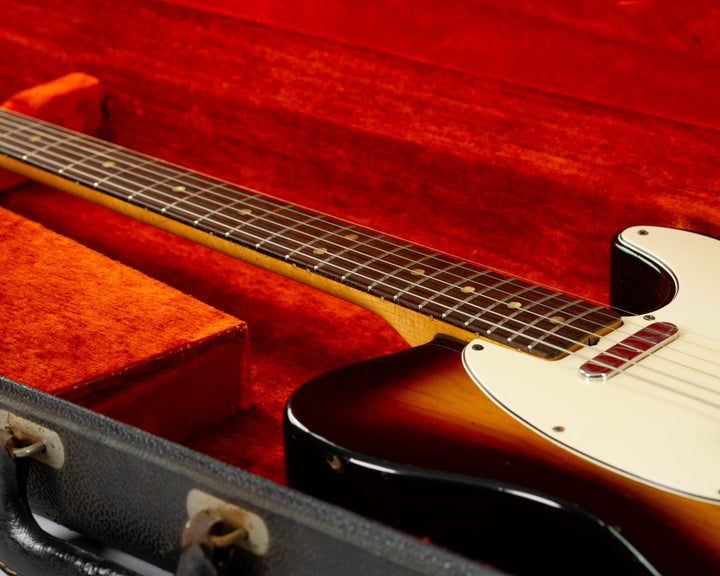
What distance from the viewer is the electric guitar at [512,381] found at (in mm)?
550

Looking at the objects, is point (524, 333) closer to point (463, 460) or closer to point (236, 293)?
point (463, 460)

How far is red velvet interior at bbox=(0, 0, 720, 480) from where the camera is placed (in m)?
0.86

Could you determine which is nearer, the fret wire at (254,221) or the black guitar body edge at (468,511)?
the black guitar body edge at (468,511)

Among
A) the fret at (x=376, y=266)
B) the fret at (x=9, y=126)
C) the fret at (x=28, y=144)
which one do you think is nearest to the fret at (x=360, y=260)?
the fret at (x=376, y=266)

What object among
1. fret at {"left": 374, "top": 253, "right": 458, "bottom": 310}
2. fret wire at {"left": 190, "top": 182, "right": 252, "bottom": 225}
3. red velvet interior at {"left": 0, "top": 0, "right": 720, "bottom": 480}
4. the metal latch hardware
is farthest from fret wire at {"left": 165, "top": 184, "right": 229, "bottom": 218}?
the metal latch hardware

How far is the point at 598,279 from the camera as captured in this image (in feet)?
3.03

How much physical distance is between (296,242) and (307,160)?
288 millimetres

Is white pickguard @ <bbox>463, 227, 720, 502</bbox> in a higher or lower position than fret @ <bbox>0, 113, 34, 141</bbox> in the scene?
lower

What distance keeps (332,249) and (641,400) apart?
1.04ft

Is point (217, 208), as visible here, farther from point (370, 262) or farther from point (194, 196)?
point (370, 262)

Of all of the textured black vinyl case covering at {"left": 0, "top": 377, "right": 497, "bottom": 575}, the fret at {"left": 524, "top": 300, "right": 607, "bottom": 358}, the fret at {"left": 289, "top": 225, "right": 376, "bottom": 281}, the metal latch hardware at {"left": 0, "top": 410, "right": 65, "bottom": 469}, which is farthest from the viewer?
the fret at {"left": 289, "top": 225, "right": 376, "bottom": 281}

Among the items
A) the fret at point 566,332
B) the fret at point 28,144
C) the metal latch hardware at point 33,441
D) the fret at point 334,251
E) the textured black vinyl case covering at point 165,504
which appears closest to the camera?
the textured black vinyl case covering at point 165,504

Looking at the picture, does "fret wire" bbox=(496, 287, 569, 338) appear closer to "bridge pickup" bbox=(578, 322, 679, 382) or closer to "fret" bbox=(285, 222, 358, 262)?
"bridge pickup" bbox=(578, 322, 679, 382)

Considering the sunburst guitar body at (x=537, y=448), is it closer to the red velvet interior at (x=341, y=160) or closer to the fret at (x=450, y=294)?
the fret at (x=450, y=294)
